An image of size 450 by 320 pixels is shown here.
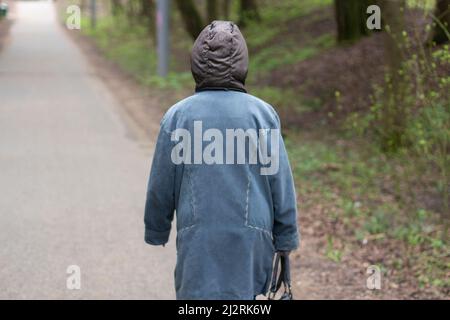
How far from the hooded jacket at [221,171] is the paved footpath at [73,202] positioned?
2.36 m

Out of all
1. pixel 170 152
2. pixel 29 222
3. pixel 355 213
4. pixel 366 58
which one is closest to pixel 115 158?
pixel 29 222

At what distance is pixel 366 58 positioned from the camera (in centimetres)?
1379

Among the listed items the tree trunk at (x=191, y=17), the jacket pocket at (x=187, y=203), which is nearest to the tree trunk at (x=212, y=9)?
the tree trunk at (x=191, y=17)

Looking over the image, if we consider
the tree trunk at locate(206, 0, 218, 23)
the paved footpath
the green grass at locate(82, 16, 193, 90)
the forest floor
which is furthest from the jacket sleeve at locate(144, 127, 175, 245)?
the tree trunk at locate(206, 0, 218, 23)

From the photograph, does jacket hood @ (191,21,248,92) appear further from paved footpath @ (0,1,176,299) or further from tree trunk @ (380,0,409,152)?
tree trunk @ (380,0,409,152)

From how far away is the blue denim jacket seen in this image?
10.6 feet

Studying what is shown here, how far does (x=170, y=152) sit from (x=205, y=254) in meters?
0.50

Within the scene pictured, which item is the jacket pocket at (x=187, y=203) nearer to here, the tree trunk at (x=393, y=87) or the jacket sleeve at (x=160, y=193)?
the jacket sleeve at (x=160, y=193)

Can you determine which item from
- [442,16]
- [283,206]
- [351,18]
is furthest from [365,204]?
[351,18]

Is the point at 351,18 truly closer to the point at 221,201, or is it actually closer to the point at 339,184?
the point at 339,184

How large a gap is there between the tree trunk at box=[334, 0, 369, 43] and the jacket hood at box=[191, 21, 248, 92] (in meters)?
15.5

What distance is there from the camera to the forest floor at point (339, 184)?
6.27m

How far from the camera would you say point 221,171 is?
10.6 feet

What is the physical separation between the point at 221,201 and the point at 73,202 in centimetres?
514
